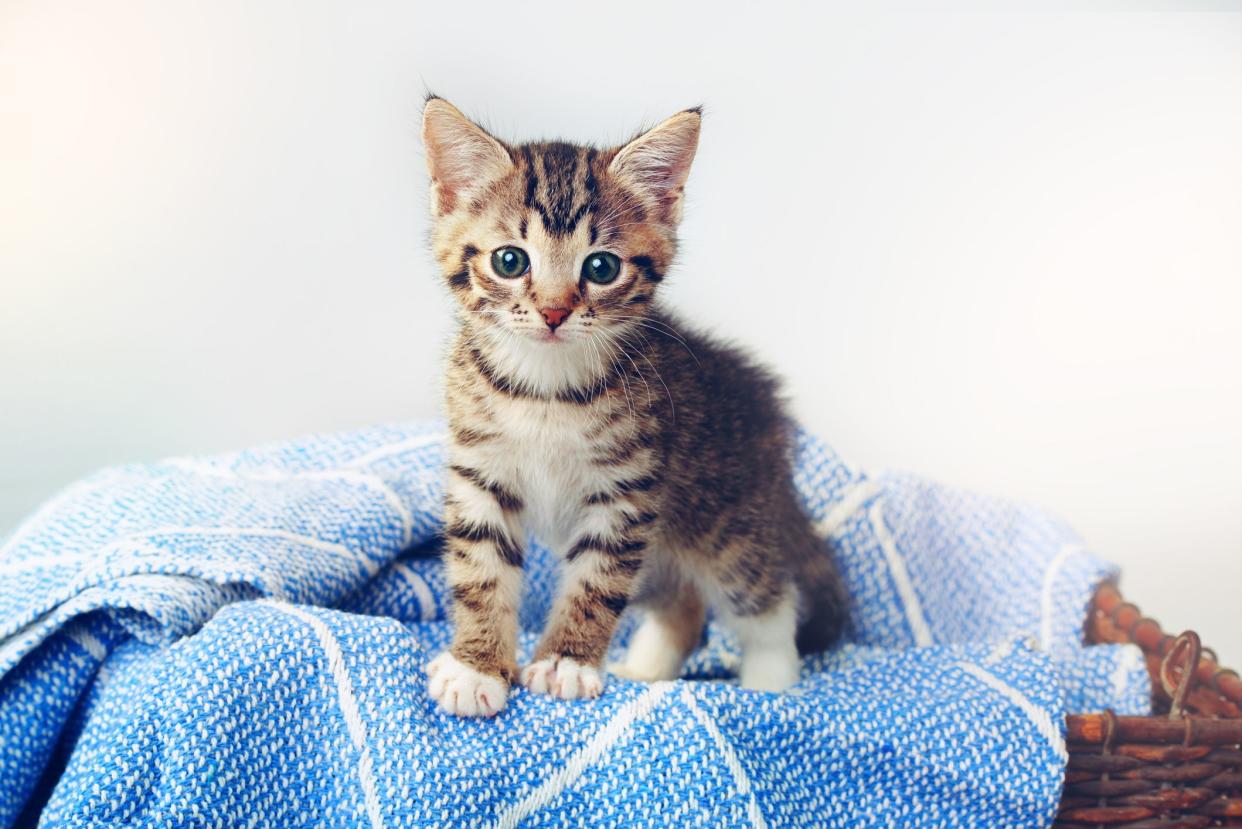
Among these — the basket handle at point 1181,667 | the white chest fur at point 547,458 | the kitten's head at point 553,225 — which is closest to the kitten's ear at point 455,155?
the kitten's head at point 553,225

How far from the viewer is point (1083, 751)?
3.90ft

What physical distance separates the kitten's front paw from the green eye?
0.43 metres

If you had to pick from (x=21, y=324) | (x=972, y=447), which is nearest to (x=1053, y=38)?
(x=972, y=447)

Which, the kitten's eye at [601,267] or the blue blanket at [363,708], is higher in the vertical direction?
the kitten's eye at [601,267]

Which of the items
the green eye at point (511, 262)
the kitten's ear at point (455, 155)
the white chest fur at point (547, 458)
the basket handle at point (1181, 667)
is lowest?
the basket handle at point (1181, 667)

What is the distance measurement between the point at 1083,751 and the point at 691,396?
63cm

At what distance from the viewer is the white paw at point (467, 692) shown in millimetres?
1057

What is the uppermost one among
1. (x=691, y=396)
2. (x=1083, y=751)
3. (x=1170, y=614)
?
(x=691, y=396)

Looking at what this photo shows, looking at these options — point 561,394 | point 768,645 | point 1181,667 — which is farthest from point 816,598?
point 561,394

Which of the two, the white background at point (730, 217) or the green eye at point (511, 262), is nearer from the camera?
the green eye at point (511, 262)

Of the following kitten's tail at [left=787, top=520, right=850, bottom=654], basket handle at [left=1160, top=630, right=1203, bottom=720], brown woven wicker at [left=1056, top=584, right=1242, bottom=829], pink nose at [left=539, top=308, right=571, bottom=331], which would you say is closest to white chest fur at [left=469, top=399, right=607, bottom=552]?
pink nose at [left=539, top=308, right=571, bottom=331]

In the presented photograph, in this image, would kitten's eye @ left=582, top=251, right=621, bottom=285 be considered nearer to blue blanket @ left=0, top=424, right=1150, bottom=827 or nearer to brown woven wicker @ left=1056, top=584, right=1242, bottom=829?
blue blanket @ left=0, top=424, right=1150, bottom=827

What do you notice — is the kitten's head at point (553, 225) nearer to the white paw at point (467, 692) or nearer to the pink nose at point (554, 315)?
the pink nose at point (554, 315)

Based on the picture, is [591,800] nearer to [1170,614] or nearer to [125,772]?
[125,772]
